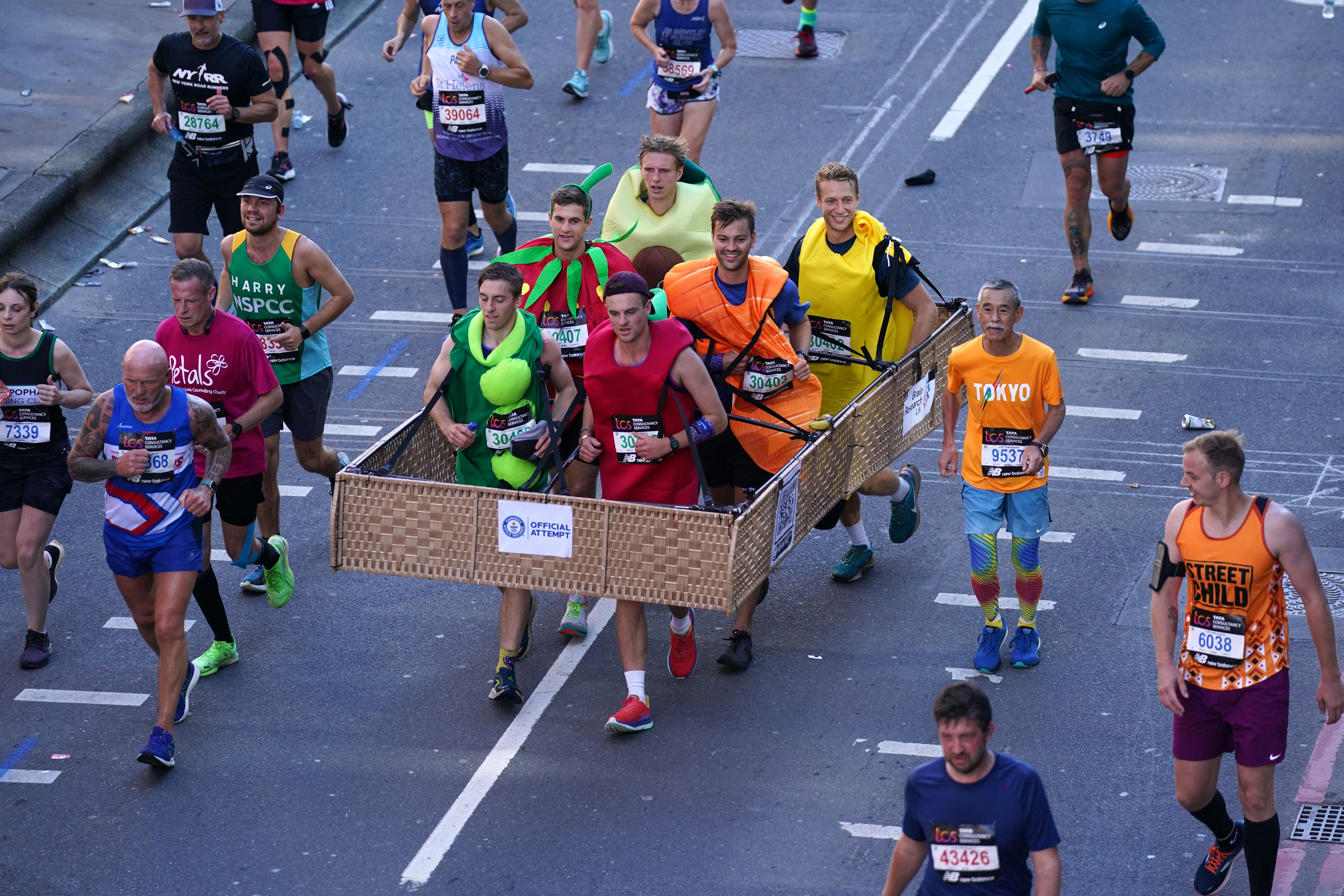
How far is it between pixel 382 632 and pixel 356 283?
470cm

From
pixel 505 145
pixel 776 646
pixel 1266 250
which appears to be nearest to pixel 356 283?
pixel 505 145

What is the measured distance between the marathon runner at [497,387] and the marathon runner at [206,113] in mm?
4028

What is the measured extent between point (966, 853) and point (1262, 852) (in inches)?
66.7

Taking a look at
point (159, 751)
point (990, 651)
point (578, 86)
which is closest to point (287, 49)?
point (578, 86)

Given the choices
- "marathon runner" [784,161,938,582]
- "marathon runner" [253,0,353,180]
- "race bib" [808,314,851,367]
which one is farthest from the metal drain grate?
"marathon runner" [253,0,353,180]

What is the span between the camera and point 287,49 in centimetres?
1523

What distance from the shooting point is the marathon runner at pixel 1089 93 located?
493 inches

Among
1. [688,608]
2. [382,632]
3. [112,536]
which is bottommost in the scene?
[382,632]

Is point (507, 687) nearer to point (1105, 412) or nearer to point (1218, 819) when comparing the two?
point (1218, 819)

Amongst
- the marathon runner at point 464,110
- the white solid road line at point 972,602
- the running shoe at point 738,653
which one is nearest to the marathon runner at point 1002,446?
the white solid road line at point 972,602

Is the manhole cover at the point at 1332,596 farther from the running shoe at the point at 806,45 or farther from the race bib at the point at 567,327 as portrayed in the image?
the running shoe at the point at 806,45

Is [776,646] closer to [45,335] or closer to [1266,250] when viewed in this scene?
[45,335]

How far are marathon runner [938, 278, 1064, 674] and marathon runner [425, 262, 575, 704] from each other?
187 centimetres

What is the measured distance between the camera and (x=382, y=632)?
31.0ft
